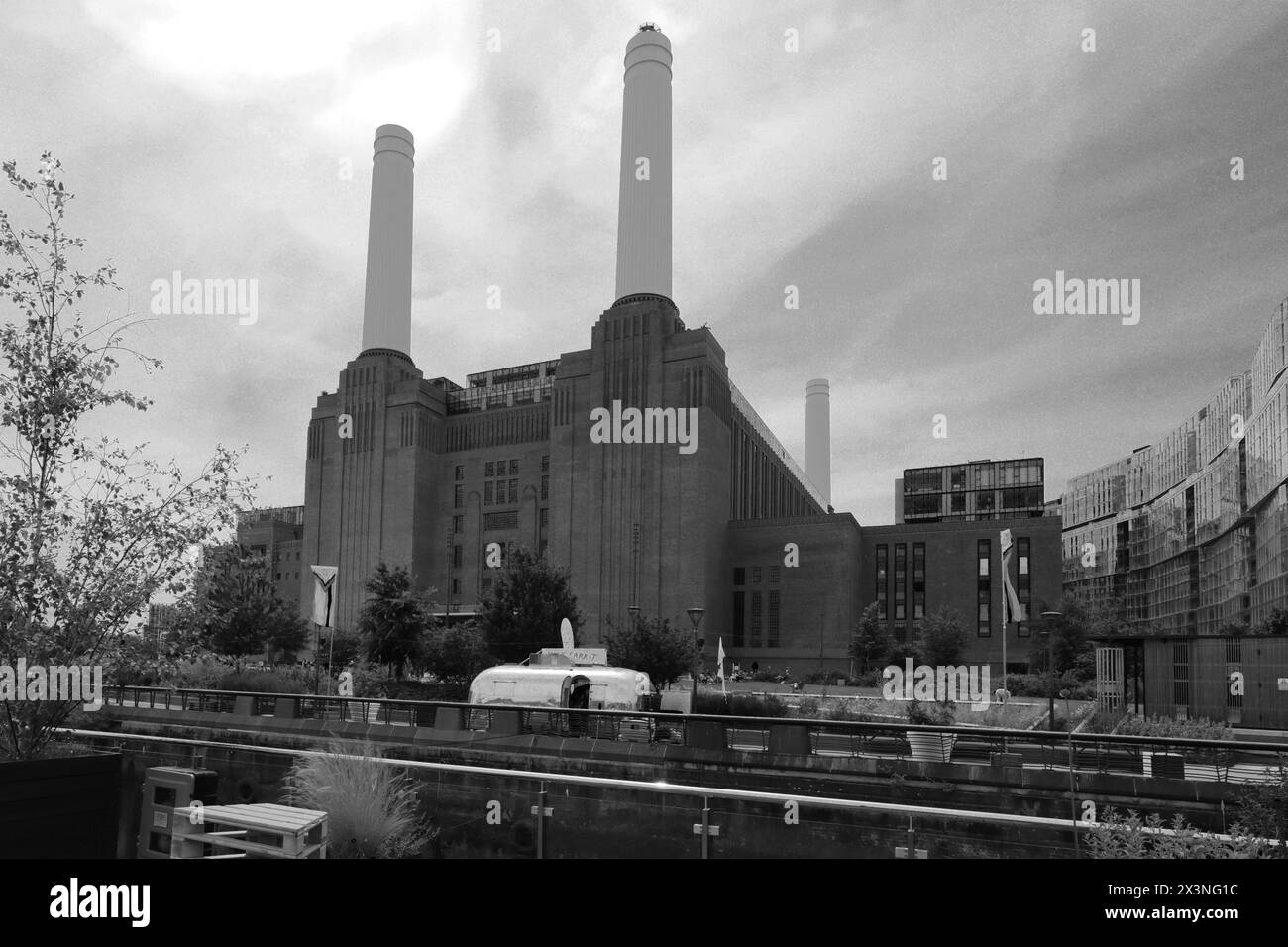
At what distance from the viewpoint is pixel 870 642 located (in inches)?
3012

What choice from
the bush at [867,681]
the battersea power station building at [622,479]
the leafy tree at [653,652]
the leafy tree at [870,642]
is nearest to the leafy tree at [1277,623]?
the bush at [867,681]

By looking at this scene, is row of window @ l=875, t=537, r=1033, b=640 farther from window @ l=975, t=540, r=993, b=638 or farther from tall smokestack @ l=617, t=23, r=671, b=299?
tall smokestack @ l=617, t=23, r=671, b=299

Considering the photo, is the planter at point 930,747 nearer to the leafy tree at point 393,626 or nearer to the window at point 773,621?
the leafy tree at point 393,626

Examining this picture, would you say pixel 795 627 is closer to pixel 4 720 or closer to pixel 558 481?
pixel 558 481

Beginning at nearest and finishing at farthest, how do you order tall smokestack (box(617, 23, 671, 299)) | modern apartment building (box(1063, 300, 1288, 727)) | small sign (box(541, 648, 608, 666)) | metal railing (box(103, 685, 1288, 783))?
metal railing (box(103, 685, 1288, 783)) < modern apartment building (box(1063, 300, 1288, 727)) < small sign (box(541, 648, 608, 666)) < tall smokestack (box(617, 23, 671, 299))

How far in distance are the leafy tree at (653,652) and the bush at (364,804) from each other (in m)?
40.4

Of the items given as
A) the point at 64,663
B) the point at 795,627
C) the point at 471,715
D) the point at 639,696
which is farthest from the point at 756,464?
the point at 64,663

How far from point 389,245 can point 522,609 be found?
70356 millimetres

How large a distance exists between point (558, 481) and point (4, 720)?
79996 mm

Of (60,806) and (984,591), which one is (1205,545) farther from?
(60,806)

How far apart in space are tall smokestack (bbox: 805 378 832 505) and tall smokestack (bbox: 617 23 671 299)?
84150 mm

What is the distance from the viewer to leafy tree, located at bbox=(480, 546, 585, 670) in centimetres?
5388

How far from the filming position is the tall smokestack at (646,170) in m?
91.4

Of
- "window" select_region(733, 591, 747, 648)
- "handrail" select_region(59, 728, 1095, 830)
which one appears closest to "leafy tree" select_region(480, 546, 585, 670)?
"window" select_region(733, 591, 747, 648)
